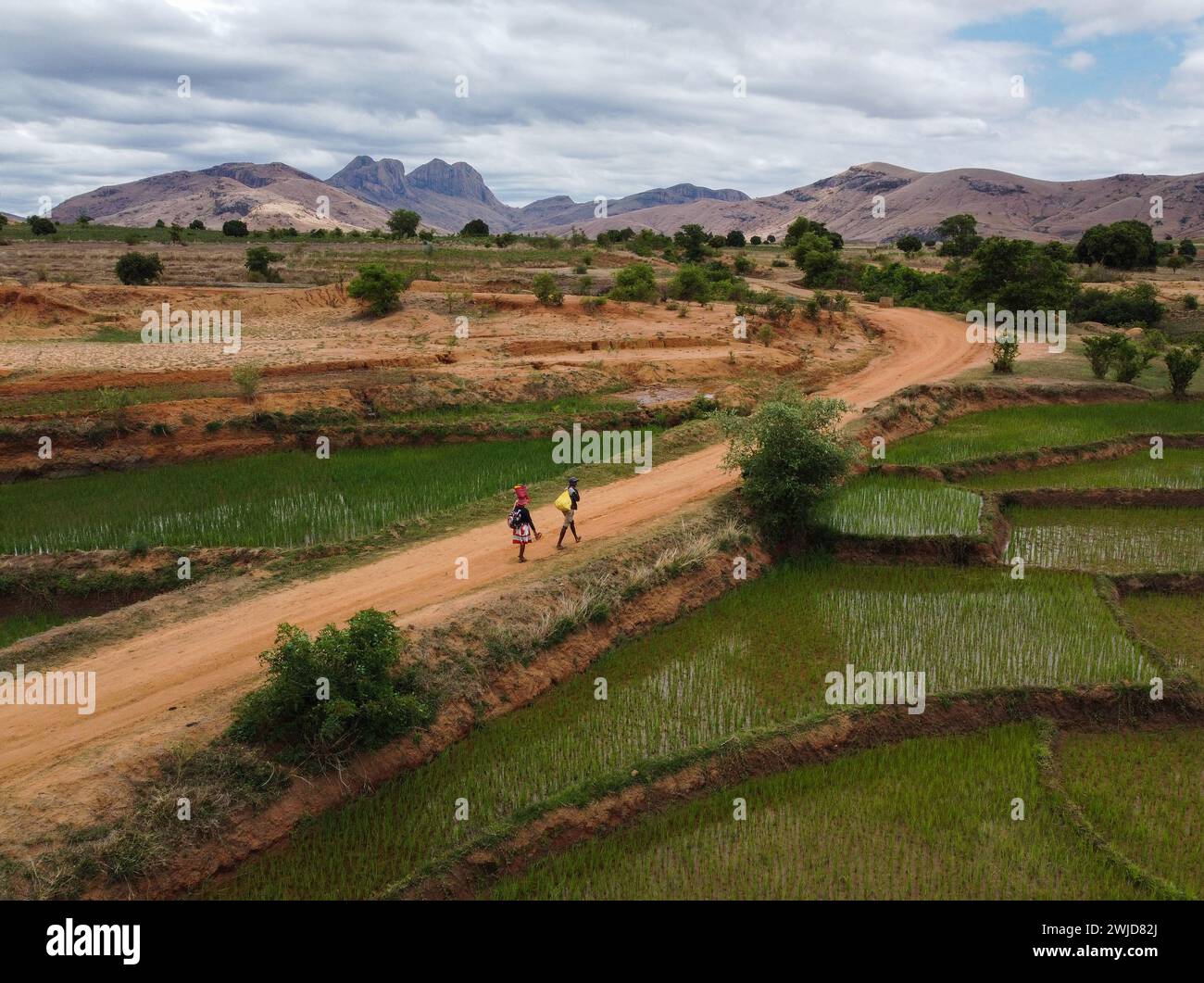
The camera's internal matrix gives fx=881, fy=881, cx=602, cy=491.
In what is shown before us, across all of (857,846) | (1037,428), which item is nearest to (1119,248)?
(1037,428)

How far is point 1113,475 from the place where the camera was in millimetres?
22609

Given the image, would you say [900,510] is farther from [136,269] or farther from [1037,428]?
[136,269]

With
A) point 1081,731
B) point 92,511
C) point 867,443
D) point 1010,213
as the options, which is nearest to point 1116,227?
point 867,443

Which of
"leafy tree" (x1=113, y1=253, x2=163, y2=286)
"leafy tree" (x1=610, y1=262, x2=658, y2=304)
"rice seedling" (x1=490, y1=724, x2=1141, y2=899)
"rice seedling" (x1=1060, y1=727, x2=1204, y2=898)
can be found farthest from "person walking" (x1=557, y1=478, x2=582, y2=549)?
"leafy tree" (x1=113, y1=253, x2=163, y2=286)

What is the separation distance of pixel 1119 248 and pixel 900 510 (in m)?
54.7

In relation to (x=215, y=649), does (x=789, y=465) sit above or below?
above

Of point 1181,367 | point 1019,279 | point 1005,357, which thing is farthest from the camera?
point 1019,279

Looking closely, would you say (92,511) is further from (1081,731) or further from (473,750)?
(1081,731)

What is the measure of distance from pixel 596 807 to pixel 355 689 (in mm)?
3310

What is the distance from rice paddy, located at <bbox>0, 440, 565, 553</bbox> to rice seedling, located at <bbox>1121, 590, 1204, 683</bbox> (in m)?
12.4

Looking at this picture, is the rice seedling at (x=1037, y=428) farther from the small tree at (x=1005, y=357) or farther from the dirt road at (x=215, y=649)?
the dirt road at (x=215, y=649)

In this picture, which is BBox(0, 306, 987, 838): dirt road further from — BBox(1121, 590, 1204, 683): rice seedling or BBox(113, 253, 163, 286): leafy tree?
BBox(113, 253, 163, 286): leafy tree

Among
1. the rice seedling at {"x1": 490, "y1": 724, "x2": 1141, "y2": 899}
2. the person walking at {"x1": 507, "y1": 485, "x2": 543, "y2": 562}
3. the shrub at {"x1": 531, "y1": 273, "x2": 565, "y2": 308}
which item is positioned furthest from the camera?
the shrub at {"x1": 531, "y1": 273, "x2": 565, "y2": 308}

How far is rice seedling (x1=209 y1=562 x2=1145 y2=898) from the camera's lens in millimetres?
9711
